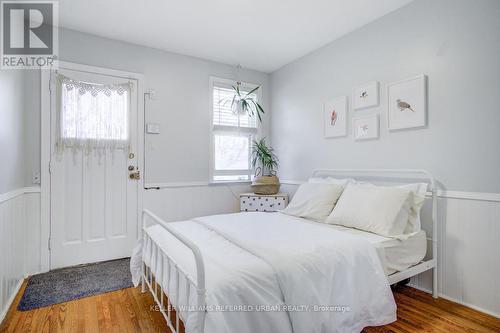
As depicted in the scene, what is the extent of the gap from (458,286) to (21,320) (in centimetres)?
326

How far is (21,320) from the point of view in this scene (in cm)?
189

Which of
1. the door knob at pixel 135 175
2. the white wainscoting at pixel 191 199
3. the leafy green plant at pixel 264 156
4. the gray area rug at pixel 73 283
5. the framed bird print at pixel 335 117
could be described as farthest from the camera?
the leafy green plant at pixel 264 156

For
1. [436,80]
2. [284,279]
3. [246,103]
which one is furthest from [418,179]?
[246,103]

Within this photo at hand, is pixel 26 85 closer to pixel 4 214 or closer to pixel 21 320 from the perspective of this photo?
pixel 4 214

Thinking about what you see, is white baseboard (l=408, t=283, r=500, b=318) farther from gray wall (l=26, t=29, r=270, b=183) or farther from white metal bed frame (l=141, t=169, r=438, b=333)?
gray wall (l=26, t=29, r=270, b=183)

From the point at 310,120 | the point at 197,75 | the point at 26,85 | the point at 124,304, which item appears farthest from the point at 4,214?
the point at 310,120

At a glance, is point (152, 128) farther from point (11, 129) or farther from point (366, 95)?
point (366, 95)

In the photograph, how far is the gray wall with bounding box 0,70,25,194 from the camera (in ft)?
6.52

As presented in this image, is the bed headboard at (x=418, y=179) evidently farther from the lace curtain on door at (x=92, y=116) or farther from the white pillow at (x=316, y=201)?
the lace curtain on door at (x=92, y=116)

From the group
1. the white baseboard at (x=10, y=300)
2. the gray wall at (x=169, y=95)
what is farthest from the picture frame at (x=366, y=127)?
the white baseboard at (x=10, y=300)

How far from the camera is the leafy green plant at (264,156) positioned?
12.5 feet

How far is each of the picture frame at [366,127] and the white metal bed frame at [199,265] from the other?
1.15 ft

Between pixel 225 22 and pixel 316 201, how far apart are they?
2019mm

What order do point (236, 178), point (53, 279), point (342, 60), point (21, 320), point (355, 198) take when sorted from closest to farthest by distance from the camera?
point (21, 320), point (355, 198), point (53, 279), point (342, 60), point (236, 178)
